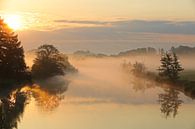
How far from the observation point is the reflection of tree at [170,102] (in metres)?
13.1

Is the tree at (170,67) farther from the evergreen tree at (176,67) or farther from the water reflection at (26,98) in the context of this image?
the water reflection at (26,98)

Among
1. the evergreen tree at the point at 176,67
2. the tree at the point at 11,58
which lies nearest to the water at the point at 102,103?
the evergreen tree at the point at 176,67

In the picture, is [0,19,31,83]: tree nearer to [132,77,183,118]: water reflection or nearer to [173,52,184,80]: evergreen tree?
[132,77,183,118]: water reflection

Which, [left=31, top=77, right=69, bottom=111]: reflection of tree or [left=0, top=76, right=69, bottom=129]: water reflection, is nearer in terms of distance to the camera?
[left=0, top=76, right=69, bottom=129]: water reflection

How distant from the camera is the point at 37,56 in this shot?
19.6m

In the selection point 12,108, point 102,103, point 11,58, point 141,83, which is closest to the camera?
point 12,108

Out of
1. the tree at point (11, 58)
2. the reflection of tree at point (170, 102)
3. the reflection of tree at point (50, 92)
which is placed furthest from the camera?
the tree at point (11, 58)

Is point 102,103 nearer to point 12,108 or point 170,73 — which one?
point 12,108

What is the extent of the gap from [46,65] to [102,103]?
587 centimetres

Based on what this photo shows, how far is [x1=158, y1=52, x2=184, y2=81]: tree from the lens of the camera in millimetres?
18147

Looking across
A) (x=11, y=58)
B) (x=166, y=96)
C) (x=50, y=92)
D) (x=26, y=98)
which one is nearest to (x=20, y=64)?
(x=11, y=58)

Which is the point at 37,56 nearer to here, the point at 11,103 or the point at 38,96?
the point at 38,96

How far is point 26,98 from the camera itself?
49.0 feet

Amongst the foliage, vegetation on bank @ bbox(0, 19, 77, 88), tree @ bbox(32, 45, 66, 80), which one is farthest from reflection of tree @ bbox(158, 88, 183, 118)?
tree @ bbox(32, 45, 66, 80)
